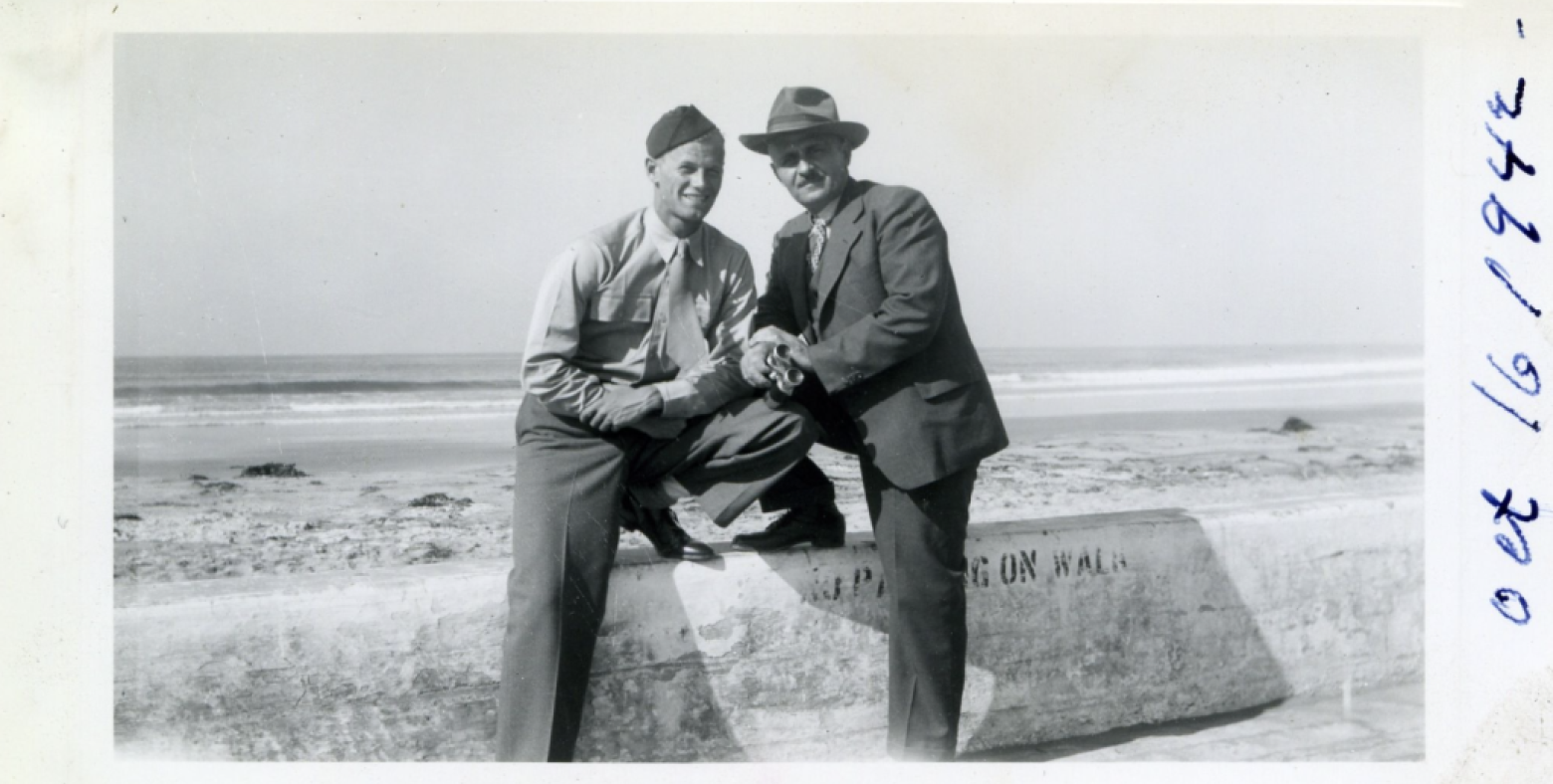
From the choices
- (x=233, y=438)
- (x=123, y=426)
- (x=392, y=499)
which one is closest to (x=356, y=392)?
(x=233, y=438)

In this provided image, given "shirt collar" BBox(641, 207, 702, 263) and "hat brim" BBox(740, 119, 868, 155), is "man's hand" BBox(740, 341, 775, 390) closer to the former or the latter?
"shirt collar" BBox(641, 207, 702, 263)

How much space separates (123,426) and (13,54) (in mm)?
939

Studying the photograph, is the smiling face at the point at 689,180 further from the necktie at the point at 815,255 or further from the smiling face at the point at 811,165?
the necktie at the point at 815,255

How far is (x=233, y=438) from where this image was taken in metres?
A: 8.38

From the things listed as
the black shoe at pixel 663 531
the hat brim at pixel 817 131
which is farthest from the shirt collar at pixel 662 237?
the black shoe at pixel 663 531

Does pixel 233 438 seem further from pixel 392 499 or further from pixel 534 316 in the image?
pixel 534 316

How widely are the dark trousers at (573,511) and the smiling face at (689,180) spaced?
49cm

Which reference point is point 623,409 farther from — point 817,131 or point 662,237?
point 817,131

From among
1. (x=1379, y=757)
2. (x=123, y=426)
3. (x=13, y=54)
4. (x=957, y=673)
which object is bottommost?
(x=1379, y=757)

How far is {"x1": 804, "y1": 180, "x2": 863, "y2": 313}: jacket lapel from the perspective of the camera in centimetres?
329

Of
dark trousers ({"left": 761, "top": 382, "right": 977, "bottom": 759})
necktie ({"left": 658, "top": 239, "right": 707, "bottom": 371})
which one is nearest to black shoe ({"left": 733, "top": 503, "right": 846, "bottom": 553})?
dark trousers ({"left": 761, "top": 382, "right": 977, "bottom": 759})

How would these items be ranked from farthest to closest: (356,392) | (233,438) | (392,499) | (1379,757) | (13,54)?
(356,392), (233,438), (392,499), (1379,757), (13,54)

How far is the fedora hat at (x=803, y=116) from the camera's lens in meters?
3.26

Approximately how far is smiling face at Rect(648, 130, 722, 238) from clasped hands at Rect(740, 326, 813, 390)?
35 centimetres
